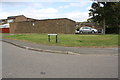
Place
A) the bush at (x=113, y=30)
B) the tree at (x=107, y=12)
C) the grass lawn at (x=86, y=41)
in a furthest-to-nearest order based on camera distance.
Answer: the bush at (x=113, y=30), the tree at (x=107, y=12), the grass lawn at (x=86, y=41)

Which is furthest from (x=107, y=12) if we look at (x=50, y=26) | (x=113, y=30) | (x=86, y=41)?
(x=86, y=41)

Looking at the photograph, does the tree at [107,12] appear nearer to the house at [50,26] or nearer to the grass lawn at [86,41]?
the house at [50,26]

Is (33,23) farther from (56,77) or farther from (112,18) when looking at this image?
(56,77)

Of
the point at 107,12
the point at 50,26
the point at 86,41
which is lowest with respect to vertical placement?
the point at 86,41

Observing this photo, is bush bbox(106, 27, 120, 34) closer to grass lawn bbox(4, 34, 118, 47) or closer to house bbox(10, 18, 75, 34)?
house bbox(10, 18, 75, 34)

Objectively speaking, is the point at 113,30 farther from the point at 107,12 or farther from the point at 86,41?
the point at 86,41

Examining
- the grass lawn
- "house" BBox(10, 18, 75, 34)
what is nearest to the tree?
"house" BBox(10, 18, 75, 34)

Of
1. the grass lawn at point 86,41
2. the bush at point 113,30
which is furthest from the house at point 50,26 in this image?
the grass lawn at point 86,41

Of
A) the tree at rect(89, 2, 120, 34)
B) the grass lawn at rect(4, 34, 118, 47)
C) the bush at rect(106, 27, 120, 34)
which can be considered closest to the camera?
the grass lawn at rect(4, 34, 118, 47)

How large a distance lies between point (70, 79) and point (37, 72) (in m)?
1.33

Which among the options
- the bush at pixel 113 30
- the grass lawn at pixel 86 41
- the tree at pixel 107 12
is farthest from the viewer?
the bush at pixel 113 30

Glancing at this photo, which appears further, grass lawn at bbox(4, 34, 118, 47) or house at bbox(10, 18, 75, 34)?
house at bbox(10, 18, 75, 34)

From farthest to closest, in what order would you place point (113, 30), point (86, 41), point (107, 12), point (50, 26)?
A: point (113, 30)
point (50, 26)
point (107, 12)
point (86, 41)

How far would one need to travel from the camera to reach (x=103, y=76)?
465 centimetres
